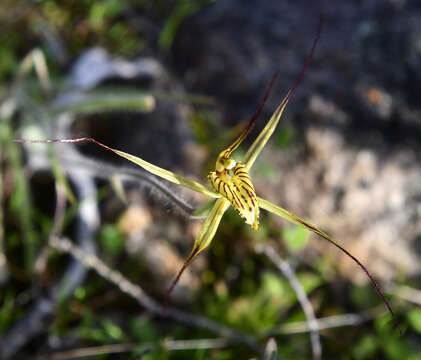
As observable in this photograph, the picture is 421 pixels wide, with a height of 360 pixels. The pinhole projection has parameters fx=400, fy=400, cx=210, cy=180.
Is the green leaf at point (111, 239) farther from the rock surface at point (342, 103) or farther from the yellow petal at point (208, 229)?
the yellow petal at point (208, 229)

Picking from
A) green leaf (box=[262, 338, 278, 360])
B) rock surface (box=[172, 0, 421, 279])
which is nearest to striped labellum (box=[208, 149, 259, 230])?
green leaf (box=[262, 338, 278, 360])

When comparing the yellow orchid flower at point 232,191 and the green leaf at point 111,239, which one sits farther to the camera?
the green leaf at point 111,239

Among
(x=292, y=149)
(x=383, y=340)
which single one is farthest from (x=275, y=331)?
(x=292, y=149)

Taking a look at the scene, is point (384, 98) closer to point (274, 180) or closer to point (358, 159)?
point (358, 159)

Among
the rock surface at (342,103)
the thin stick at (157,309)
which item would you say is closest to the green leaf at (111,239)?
the thin stick at (157,309)

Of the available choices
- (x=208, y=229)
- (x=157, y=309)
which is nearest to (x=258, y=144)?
(x=208, y=229)

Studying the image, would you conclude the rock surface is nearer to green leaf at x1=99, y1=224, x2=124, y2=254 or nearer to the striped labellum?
green leaf at x1=99, y1=224, x2=124, y2=254

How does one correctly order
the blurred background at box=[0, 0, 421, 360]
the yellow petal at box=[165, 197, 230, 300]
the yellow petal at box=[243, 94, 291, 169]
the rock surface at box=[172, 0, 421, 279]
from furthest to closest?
the rock surface at box=[172, 0, 421, 279], the blurred background at box=[0, 0, 421, 360], the yellow petal at box=[243, 94, 291, 169], the yellow petal at box=[165, 197, 230, 300]

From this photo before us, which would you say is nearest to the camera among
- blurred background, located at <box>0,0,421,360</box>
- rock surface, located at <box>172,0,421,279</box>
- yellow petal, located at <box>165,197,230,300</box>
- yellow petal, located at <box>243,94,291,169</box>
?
yellow petal, located at <box>165,197,230,300</box>
